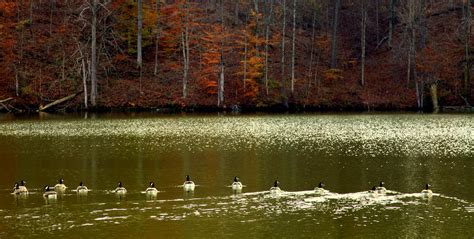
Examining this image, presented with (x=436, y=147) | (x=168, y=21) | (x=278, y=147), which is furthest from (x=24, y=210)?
(x=168, y=21)

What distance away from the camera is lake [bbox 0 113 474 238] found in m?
18.7

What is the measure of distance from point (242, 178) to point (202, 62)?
5098 cm

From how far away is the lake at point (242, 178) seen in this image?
18.7 metres

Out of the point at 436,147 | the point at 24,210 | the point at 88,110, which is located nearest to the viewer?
the point at 24,210

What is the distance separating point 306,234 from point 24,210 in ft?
30.1

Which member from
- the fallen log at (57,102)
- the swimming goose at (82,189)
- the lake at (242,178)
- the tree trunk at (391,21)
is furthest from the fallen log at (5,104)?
the tree trunk at (391,21)

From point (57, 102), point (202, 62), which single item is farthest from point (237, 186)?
point (202, 62)

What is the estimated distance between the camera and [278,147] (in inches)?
1507

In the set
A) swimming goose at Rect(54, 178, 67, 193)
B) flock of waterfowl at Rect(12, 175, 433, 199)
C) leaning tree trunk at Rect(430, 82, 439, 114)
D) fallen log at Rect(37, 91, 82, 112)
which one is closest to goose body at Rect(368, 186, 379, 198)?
flock of waterfowl at Rect(12, 175, 433, 199)

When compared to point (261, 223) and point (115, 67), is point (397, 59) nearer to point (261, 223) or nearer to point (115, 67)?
point (115, 67)

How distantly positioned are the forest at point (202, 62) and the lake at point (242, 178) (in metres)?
20.6

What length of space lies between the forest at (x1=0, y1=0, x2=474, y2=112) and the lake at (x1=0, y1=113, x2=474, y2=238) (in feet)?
67.7

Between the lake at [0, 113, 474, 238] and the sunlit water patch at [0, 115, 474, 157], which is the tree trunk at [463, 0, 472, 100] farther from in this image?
the lake at [0, 113, 474, 238]

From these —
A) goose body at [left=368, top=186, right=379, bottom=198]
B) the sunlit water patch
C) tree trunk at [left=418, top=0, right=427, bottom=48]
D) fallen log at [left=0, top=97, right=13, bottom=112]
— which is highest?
tree trunk at [left=418, top=0, right=427, bottom=48]
